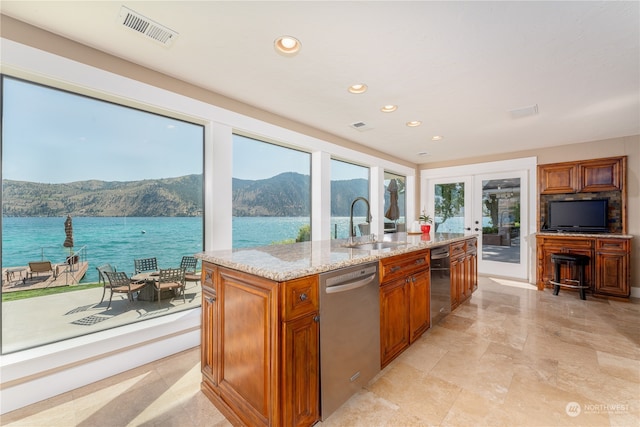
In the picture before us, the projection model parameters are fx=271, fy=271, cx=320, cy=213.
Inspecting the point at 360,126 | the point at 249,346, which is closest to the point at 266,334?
the point at 249,346

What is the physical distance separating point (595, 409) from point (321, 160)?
3.50 meters

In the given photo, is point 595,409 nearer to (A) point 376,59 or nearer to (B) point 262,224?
(A) point 376,59

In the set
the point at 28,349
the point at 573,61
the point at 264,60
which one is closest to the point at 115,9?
the point at 264,60

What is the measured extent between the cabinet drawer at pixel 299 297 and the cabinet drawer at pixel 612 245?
4863 mm

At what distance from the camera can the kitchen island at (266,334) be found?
133 cm

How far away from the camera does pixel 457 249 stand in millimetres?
3174

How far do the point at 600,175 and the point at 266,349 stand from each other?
5.73 meters

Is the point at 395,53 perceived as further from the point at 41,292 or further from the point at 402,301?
the point at 41,292

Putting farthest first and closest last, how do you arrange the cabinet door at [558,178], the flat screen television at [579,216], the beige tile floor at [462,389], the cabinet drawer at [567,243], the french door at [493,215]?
the french door at [493,215] < the cabinet door at [558,178] < the flat screen television at [579,216] < the cabinet drawer at [567,243] < the beige tile floor at [462,389]

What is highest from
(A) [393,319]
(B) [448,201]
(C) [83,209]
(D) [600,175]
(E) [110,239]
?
(D) [600,175]

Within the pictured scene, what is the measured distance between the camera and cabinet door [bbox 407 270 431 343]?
2355 millimetres

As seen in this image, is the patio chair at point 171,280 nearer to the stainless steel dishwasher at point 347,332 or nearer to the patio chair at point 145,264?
the patio chair at point 145,264

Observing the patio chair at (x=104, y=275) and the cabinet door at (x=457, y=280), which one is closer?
the patio chair at (x=104, y=275)

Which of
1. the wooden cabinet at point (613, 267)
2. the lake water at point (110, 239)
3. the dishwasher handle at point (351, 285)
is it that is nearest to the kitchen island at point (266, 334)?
the dishwasher handle at point (351, 285)
